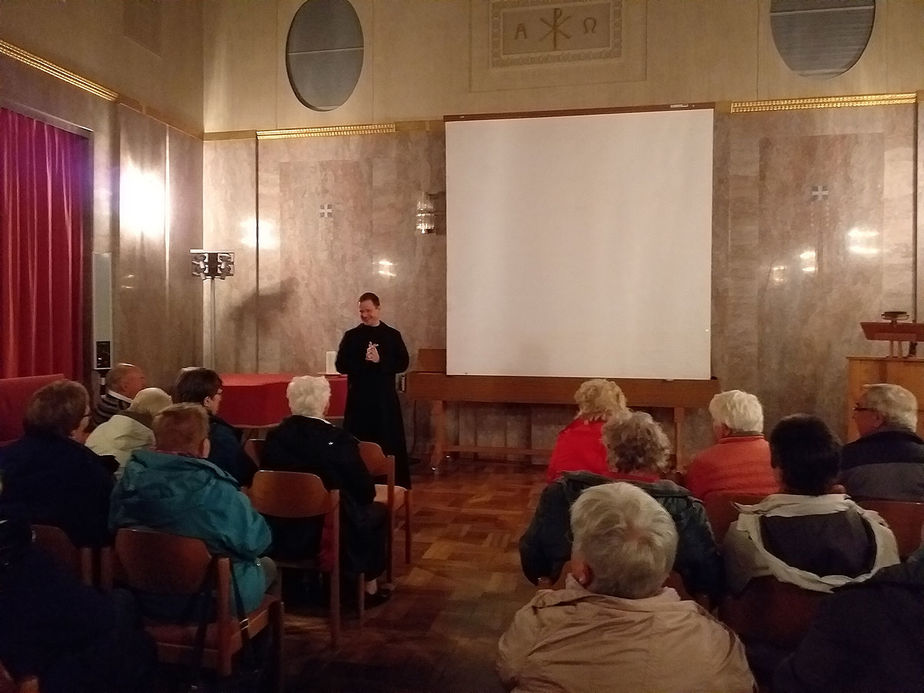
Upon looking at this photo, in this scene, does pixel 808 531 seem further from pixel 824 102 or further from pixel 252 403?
pixel 824 102

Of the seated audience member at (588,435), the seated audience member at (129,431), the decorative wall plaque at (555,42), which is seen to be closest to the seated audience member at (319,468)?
the seated audience member at (129,431)

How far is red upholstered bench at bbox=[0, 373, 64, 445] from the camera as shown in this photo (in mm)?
4815

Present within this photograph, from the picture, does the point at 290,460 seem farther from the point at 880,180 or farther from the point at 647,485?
the point at 880,180

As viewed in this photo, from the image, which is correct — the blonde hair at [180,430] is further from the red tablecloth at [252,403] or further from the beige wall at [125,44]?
the beige wall at [125,44]

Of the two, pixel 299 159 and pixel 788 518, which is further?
pixel 299 159

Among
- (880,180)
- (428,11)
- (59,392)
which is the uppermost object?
(428,11)

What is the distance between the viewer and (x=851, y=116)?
6.57 meters

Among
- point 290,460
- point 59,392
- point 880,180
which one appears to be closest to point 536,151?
point 880,180

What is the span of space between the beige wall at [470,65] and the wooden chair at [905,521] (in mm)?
5487

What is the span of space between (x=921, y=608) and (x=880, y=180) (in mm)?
6430

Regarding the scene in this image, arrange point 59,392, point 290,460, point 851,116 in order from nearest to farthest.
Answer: point 59,392, point 290,460, point 851,116

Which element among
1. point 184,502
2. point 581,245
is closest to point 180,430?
point 184,502

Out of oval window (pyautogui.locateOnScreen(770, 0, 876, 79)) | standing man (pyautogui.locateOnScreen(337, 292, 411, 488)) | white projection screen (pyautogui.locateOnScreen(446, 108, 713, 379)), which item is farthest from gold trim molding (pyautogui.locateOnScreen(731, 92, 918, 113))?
standing man (pyautogui.locateOnScreen(337, 292, 411, 488))

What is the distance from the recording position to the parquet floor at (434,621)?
265 cm
